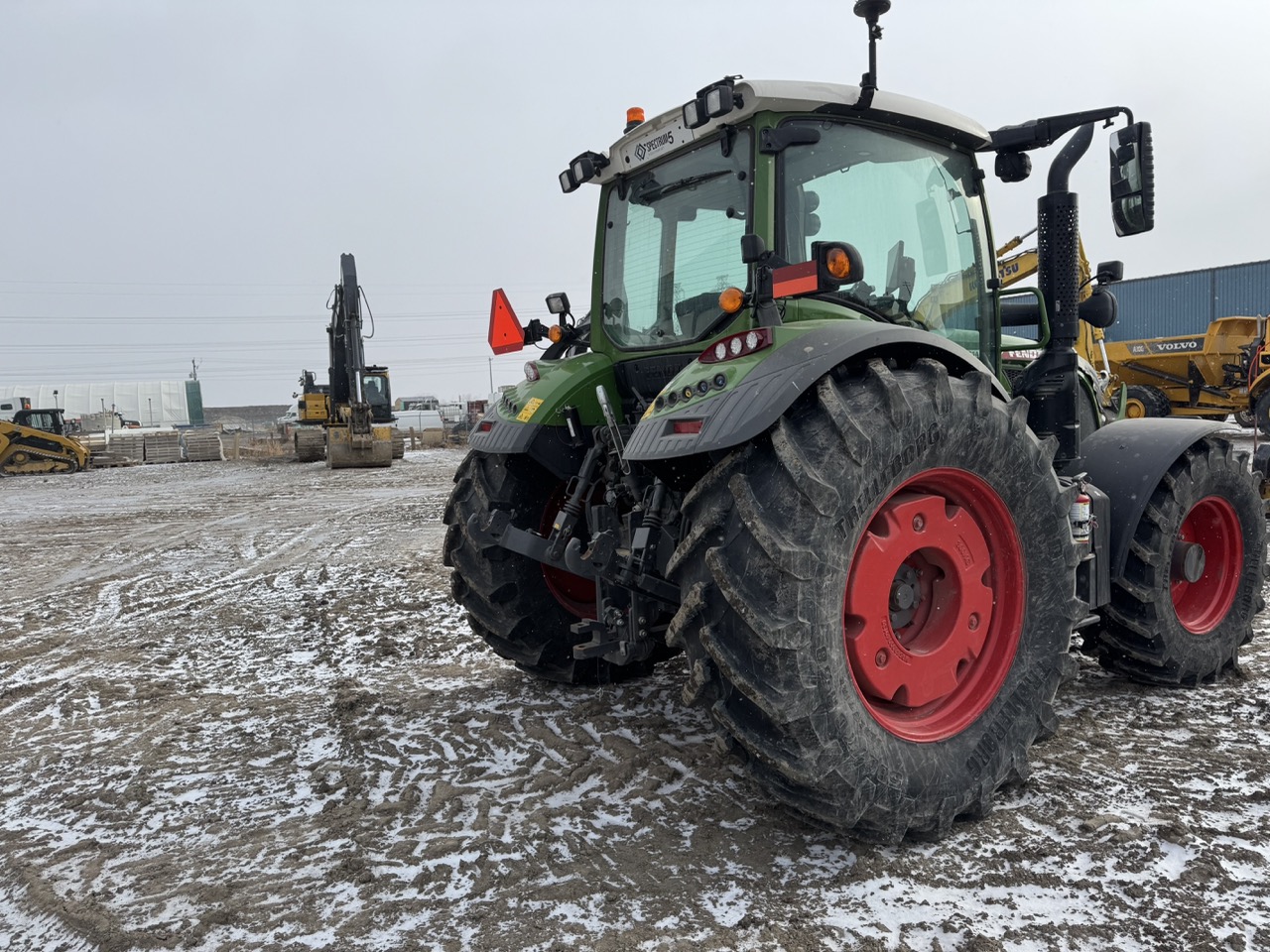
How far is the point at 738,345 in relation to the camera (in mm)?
2566

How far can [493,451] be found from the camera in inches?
139

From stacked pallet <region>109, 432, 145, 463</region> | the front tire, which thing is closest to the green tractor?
the front tire

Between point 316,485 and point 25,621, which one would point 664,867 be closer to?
point 25,621

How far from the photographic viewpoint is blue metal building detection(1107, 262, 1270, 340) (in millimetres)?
26250

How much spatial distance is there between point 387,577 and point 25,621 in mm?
2286

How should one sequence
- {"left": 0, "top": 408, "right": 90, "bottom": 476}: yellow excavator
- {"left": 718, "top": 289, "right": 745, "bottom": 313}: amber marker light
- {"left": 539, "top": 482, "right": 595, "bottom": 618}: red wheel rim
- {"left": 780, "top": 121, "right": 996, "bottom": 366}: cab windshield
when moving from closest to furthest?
1. {"left": 718, "top": 289, "right": 745, "bottom": 313}: amber marker light
2. {"left": 780, "top": 121, "right": 996, "bottom": 366}: cab windshield
3. {"left": 539, "top": 482, "right": 595, "bottom": 618}: red wheel rim
4. {"left": 0, "top": 408, "right": 90, "bottom": 476}: yellow excavator

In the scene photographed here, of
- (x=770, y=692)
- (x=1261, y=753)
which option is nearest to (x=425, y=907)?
(x=770, y=692)

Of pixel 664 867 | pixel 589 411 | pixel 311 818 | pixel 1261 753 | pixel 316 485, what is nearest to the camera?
pixel 664 867

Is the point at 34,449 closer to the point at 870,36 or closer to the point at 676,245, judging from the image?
the point at 676,245

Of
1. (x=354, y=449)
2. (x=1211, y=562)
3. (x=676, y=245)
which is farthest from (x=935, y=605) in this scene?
(x=354, y=449)

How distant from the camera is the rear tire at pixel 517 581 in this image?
3.65 m

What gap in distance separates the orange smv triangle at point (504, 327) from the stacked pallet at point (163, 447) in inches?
1128

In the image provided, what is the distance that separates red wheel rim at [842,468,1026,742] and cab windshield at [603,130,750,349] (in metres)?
1.01

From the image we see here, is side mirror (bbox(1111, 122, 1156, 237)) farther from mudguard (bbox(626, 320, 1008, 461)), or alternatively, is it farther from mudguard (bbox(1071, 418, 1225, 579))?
mudguard (bbox(626, 320, 1008, 461))
